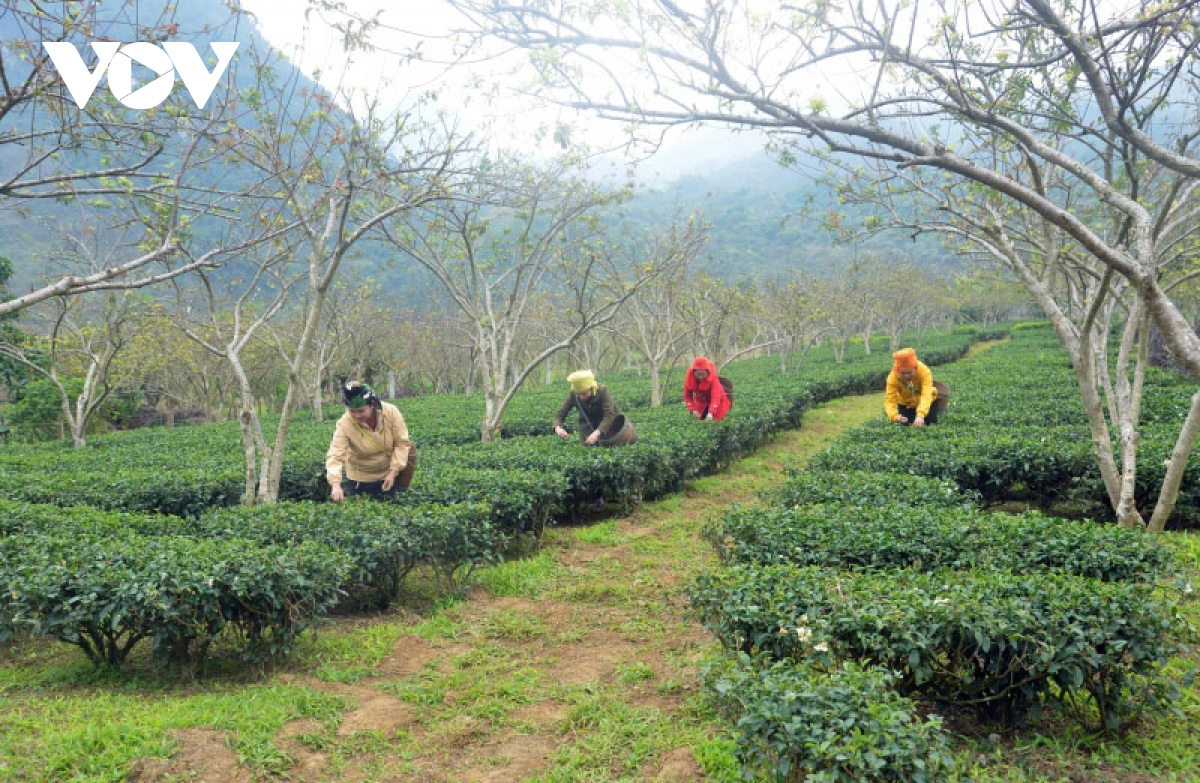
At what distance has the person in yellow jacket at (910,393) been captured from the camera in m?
9.41

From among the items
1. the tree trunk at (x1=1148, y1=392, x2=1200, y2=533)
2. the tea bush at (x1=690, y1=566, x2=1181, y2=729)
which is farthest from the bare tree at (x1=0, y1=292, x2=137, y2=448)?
A: the tree trunk at (x1=1148, y1=392, x2=1200, y2=533)

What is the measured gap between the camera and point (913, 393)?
9.82m

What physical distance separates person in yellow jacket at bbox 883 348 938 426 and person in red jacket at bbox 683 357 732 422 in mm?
2349

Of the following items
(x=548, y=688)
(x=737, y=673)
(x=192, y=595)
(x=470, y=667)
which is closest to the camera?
(x=737, y=673)

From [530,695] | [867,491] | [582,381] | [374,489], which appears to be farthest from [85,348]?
[867,491]

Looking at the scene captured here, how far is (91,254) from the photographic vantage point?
13445 millimetres

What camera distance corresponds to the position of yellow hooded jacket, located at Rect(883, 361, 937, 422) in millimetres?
9500

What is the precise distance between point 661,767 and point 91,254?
14.7 meters

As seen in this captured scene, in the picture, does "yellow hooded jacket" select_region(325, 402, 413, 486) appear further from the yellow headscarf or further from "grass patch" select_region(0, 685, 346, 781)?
the yellow headscarf

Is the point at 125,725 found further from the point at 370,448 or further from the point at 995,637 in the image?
the point at 995,637

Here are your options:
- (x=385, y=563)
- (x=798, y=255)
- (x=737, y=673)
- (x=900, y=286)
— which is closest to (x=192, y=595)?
(x=385, y=563)

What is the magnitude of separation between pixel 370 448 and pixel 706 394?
588 centimetres

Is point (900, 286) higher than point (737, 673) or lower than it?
higher

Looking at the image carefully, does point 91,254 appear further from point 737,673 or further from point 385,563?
point 737,673
